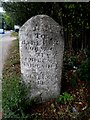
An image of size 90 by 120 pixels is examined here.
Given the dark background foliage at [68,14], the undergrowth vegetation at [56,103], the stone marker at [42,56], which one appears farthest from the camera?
the dark background foliage at [68,14]

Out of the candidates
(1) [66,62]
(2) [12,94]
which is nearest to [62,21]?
(1) [66,62]

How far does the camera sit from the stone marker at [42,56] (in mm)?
6012

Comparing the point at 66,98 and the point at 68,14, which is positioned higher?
the point at 68,14

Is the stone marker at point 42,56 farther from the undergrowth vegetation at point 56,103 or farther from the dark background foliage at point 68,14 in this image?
the dark background foliage at point 68,14

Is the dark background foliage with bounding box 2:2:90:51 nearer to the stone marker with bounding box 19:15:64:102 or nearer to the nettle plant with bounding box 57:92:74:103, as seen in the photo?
the stone marker with bounding box 19:15:64:102

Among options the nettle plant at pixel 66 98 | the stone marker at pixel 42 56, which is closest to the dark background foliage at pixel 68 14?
the stone marker at pixel 42 56

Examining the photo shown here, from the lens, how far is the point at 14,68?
944 cm

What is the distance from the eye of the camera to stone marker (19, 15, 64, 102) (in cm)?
601

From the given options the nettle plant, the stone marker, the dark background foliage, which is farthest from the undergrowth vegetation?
the dark background foliage

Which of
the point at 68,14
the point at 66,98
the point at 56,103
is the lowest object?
the point at 56,103

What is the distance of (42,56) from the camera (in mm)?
6102

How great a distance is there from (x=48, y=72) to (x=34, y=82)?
1.25 feet

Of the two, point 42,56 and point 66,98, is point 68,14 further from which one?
point 66,98

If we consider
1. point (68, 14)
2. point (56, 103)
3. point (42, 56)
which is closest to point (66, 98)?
point (56, 103)
